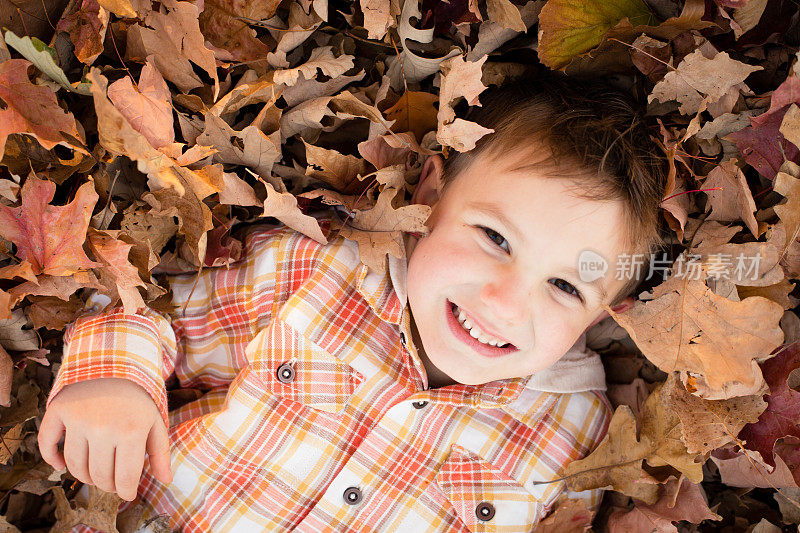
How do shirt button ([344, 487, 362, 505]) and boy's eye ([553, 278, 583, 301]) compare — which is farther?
shirt button ([344, 487, 362, 505])

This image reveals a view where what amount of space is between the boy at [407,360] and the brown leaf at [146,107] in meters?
0.49

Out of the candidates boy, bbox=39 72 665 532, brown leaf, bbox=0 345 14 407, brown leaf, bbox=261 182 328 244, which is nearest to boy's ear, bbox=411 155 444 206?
boy, bbox=39 72 665 532

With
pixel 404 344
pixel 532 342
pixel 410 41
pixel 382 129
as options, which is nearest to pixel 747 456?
pixel 532 342

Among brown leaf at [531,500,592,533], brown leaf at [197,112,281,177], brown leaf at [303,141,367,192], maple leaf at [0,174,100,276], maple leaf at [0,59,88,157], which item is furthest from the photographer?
brown leaf at [531,500,592,533]

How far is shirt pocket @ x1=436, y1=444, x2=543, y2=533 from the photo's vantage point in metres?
1.89

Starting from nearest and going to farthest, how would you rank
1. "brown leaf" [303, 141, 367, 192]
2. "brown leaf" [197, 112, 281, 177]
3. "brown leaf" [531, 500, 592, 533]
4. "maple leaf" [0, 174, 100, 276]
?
"maple leaf" [0, 174, 100, 276] < "brown leaf" [197, 112, 281, 177] < "brown leaf" [303, 141, 367, 192] < "brown leaf" [531, 500, 592, 533]

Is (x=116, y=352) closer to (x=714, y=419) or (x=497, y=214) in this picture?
(x=497, y=214)

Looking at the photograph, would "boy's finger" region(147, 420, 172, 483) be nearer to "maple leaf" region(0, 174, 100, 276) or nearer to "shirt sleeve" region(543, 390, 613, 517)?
"maple leaf" region(0, 174, 100, 276)

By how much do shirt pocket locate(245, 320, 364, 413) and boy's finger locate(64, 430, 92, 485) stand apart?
1.56ft

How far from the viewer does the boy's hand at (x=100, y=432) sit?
5.51ft

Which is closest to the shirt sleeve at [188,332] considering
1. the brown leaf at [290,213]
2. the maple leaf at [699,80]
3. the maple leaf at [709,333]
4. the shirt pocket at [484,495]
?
the brown leaf at [290,213]

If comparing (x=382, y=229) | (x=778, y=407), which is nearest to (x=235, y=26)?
(x=382, y=229)

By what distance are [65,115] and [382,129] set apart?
0.79 meters

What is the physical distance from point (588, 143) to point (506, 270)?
421 mm
